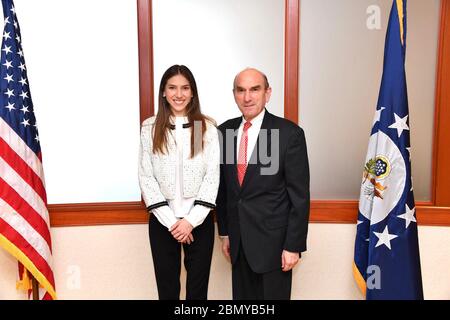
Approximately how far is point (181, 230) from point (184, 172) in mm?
292

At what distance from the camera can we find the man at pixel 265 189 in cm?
188

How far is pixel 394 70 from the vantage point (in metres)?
2.12

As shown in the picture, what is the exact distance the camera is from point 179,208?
201 centimetres

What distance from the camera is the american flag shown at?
2059 millimetres

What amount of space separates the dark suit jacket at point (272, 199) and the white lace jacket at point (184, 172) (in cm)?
10

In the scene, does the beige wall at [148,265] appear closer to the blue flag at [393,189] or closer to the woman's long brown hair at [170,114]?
the blue flag at [393,189]

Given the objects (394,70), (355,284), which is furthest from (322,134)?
(355,284)

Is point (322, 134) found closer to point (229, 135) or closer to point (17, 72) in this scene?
point (229, 135)

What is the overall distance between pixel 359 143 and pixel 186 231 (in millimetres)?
1301

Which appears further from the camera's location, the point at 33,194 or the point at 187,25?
the point at 187,25

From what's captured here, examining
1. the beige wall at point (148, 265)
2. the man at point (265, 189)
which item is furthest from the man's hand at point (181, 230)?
the beige wall at point (148, 265)

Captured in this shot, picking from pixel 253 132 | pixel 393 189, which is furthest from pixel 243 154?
pixel 393 189

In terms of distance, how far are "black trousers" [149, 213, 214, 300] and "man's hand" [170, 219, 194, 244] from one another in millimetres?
92

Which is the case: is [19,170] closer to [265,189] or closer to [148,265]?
[148,265]
